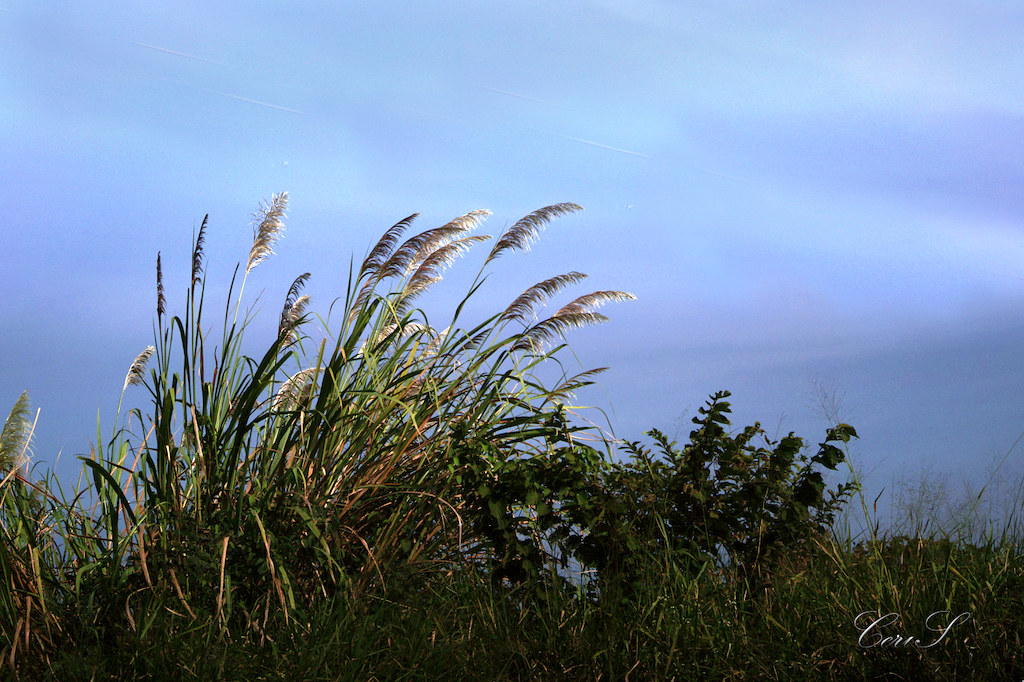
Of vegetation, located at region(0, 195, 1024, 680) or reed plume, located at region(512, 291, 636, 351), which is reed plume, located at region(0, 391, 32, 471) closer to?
vegetation, located at region(0, 195, 1024, 680)

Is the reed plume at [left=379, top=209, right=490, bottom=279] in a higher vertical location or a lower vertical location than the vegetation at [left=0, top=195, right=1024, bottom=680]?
Result: higher

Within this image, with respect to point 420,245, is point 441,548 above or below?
below

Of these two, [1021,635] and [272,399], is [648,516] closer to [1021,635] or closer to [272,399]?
[1021,635]

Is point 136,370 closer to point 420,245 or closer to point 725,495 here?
point 420,245

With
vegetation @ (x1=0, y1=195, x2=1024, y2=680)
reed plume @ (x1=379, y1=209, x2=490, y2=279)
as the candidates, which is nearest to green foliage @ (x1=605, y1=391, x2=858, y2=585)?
vegetation @ (x1=0, y1=195, x2=1024, y2=680)

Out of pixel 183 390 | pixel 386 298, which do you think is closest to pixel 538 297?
pixel 386 298

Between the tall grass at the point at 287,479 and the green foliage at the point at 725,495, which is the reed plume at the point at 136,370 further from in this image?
the green foliage at the point at 725,495

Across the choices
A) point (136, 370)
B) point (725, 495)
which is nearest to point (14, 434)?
point (136, 370)

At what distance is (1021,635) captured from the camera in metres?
2.61

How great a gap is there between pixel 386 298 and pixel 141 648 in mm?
2107

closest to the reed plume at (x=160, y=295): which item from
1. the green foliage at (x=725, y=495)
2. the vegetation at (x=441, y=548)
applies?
the vegetation at (x=441, y=548)

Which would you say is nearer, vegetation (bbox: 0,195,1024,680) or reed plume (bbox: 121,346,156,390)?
vegetation (bbox: 0,195,1024,680)

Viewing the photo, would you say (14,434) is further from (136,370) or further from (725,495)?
(725,495)

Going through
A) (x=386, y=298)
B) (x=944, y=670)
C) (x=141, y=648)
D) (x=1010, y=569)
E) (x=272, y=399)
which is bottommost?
(x=141, y=648)
